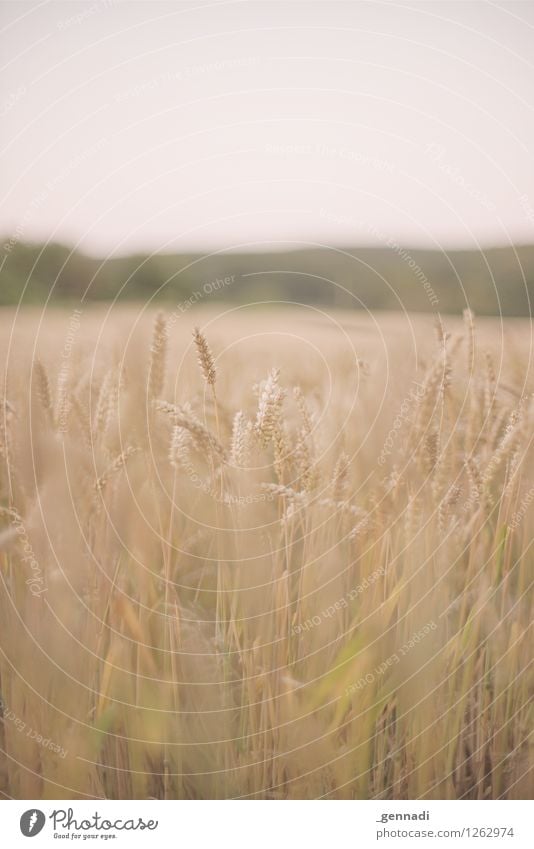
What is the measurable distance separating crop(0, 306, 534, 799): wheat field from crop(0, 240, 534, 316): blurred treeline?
88 mm

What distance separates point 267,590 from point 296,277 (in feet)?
1.25

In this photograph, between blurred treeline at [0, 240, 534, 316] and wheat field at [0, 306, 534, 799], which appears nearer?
wheat field at [0, 306, 534, 799]

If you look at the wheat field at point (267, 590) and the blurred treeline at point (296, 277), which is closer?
the wheat field at point (267, 590)

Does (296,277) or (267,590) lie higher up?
(296,277)

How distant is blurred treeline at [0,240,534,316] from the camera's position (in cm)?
73

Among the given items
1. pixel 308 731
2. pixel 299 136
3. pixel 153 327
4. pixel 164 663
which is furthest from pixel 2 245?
pixel 308 731

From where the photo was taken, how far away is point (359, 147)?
2.41 ft

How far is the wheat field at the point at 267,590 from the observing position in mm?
581

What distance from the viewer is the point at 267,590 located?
23.0 inches

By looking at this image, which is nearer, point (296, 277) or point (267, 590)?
point (267, 590)

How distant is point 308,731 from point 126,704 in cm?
18

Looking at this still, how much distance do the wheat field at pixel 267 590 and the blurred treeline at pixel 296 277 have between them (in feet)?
0.29

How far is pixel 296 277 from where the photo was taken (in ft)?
2.47

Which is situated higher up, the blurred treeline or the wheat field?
the blurred treeline
